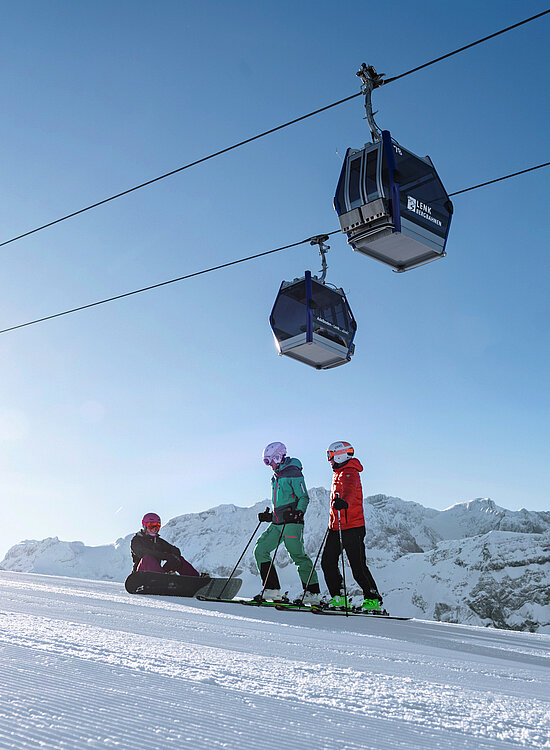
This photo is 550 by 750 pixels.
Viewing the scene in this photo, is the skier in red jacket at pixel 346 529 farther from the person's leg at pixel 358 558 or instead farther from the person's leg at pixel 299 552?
the person's leg at pixel 299 552

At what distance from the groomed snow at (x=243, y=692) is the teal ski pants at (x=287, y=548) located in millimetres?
3524

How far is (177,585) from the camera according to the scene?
6.30 m

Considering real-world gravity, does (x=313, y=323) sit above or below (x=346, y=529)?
above

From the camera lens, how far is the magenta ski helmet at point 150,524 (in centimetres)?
736

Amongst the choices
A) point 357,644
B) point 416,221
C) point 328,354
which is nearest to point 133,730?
point 357,644

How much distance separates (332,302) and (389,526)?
183 m

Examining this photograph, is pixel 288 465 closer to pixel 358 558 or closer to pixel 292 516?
pixel 292 516

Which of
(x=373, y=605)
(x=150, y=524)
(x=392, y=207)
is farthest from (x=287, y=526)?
(x=392, y=207)

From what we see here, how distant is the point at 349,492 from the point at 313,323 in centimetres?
330

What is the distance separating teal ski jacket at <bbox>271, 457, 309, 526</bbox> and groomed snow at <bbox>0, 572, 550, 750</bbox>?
3.59 m

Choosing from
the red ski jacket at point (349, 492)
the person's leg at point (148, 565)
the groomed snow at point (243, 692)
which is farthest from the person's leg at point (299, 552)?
the groomed snow at point (243, 692)

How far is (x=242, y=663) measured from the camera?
1886mm

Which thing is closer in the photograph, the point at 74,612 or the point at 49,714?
the point at 49,714

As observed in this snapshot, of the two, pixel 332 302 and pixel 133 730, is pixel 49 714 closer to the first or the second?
pixel 133 730
